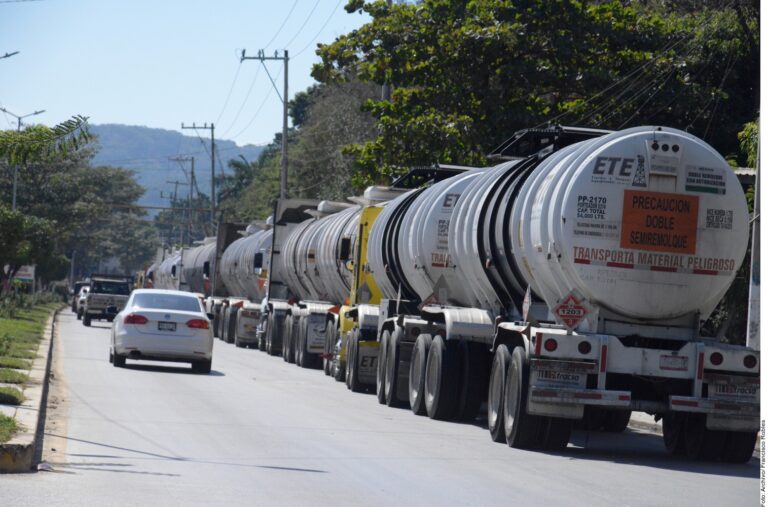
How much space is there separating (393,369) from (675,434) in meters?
5.76

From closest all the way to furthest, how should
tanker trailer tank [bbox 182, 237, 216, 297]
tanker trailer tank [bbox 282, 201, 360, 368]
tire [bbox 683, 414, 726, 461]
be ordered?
1. tire [bbox 683, 414, 726, 461]
2. tanker trailer tank [bbox 282, 201, 360, 368]
3. tanker trailer tank [bbox 182, 237, 216, 297]

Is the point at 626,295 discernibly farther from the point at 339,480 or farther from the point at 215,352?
the point at 215,352

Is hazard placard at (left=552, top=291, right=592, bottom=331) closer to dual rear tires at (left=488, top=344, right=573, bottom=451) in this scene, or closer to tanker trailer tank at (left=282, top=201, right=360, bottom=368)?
dual rear tires at (left=488, top=344, right=573, bottom=451)

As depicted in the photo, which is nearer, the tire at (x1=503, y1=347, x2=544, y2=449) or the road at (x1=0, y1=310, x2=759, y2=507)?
the road at (x1=0, y1=310, x2=759, y2=507)

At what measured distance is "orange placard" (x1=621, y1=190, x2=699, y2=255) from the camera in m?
13.2

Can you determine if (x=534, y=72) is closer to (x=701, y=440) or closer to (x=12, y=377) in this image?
(x=12, y=377)

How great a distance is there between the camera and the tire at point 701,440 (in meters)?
13.9

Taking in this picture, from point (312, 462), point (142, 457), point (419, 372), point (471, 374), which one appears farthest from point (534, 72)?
point (142, 457)

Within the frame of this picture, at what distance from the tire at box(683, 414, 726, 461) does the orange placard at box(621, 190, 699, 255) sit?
1868mm

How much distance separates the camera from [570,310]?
13.4 meters

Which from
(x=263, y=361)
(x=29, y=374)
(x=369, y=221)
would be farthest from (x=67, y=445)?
(x=263, y=361)

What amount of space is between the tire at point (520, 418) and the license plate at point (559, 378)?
256 millimetres

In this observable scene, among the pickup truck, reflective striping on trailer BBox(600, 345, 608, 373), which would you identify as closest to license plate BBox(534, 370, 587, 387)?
reflective striping on trailer BBox(600, 345, 608, 373)

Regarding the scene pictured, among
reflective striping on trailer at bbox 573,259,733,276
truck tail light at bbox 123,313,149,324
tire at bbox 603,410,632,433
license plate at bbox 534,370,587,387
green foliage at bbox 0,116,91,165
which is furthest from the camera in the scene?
truck tail light at bbox 123,313,149,324
